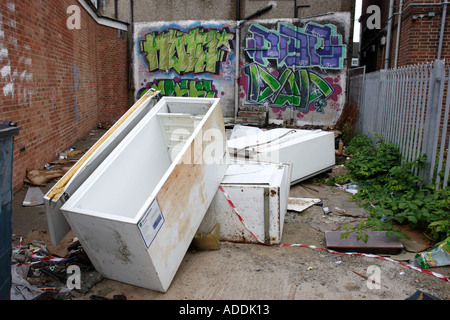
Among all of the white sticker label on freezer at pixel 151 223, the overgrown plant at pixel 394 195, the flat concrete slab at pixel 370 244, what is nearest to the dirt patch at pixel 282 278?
the flat concrete slab at pixel 370 244

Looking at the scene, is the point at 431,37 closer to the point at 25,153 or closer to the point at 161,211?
the point at 161,211

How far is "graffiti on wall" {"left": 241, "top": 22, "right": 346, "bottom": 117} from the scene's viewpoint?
39.5 ft

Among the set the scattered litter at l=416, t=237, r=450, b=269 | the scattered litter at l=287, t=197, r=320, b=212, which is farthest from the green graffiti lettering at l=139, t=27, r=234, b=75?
the scattered litter at l=416, t=237, r=450, b=269

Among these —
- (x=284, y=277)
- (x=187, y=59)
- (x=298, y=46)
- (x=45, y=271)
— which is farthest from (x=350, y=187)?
(x=187, y=59)

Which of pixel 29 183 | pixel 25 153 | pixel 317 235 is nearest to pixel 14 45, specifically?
pixel 25 153

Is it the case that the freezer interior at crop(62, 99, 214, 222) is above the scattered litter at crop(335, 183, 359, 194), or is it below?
above

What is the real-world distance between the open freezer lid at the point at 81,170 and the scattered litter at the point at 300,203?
234 centimetres

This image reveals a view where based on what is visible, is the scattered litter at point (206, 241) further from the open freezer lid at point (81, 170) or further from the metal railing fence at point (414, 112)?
the metal railing fence at point (414, 112)

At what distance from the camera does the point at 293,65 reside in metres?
12.5

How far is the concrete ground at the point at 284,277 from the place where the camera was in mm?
2797

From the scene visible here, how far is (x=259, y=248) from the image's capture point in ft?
12.0

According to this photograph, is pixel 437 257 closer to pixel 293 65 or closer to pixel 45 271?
pixel 45 271

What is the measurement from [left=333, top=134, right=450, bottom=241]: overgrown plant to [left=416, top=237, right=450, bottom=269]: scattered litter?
19cm

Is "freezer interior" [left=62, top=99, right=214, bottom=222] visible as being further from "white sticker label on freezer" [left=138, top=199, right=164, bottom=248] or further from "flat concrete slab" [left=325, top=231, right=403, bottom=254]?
"flat concrete slab" [left=325, top=231, right=403, bottom=254]
